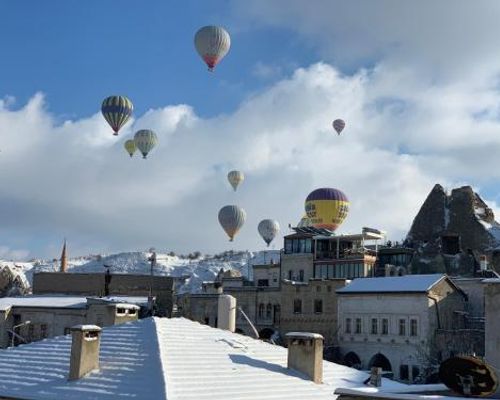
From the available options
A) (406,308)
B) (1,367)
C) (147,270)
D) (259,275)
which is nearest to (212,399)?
(1,367)

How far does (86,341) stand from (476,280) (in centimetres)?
4066

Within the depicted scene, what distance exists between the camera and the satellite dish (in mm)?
17406

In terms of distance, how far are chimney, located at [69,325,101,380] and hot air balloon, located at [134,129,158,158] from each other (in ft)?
213

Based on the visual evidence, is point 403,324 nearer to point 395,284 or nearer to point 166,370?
point 395,284

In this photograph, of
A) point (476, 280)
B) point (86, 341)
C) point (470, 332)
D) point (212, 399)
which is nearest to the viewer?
point (212, 399)

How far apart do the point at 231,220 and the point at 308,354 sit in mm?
65042

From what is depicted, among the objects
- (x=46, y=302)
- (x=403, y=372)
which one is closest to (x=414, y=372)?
(x=403, y=372)

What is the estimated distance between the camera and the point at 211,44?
7219 cm

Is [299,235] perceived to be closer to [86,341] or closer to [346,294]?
[346,294]

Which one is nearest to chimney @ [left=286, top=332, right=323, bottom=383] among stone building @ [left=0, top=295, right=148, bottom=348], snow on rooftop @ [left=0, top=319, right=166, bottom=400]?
snow on rooftop @ [left=0, top=319, right=166, bottom=400]

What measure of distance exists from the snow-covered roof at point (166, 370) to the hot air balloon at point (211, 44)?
164ft

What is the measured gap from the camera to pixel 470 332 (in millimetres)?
50625

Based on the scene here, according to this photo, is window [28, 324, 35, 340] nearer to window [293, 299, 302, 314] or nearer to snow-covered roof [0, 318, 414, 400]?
window [293, 299, 302, 314]

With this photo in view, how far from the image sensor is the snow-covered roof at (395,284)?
51644 millimetres
